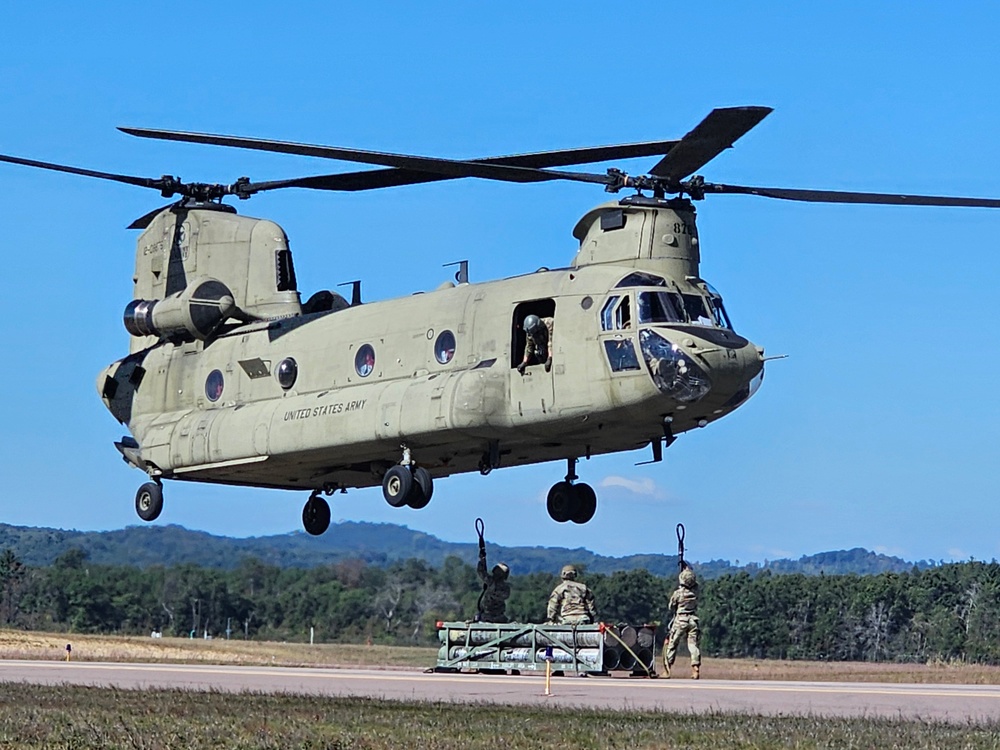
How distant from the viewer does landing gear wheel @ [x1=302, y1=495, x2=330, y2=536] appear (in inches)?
1287

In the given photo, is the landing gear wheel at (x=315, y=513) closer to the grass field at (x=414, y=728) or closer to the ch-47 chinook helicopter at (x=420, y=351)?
the ch-47 chinook helicopter at (x=420, y=351)

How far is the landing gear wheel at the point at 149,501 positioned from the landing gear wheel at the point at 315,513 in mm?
2837

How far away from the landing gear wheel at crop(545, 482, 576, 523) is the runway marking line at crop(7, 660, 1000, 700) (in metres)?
5.55

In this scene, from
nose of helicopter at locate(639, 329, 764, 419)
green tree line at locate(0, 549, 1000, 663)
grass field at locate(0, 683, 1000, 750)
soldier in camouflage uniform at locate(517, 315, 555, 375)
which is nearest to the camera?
grass field at locate(0, 683, 1000, 750)

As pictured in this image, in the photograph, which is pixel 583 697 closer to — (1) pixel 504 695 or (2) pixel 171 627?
(1) pixel 504 695

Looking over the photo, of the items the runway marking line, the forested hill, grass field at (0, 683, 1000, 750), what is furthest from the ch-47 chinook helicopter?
the forested hill

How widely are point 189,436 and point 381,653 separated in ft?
36.7

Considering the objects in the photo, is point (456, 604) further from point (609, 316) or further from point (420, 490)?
point (609, 316)

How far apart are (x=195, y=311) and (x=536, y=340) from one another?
7.93 m

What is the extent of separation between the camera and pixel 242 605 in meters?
56.3

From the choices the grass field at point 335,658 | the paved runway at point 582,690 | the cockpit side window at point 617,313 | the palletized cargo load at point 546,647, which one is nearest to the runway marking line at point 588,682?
the paved runway at point 582,690

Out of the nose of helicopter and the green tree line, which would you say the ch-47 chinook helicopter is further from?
the green tree line

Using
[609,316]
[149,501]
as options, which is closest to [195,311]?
[149,501]

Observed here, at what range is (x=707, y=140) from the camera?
2455 cm
